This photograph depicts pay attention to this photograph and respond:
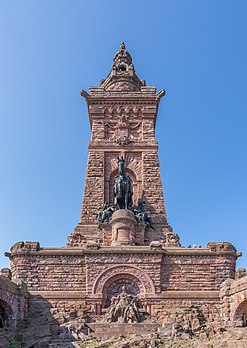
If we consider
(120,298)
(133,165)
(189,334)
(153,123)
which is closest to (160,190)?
(133,165)

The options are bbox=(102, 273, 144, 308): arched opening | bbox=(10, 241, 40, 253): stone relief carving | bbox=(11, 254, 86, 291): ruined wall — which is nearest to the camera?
bbox=(102, 273, 144, 308): arched opening

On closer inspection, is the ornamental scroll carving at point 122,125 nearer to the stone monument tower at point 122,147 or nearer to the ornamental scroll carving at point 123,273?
the stone monument tower at point 122,147

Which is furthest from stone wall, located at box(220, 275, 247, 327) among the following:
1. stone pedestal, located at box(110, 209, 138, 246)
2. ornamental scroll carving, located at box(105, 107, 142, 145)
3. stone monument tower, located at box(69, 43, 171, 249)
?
ornamental scroll carving, located at box(105, 107, 142, 145)

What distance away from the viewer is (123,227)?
94.4ft

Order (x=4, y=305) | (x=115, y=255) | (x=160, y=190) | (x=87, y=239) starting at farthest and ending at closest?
(x=160, y=190), (x=87, y=239), (x=115, y=255), (x=4, y=305)

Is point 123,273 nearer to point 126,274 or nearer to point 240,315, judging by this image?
point 126,274

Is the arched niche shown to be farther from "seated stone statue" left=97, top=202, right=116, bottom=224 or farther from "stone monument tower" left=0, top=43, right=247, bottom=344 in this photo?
"seated stone statue" left=97, top=202, right=116, bottom=224

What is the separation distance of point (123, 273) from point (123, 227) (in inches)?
137

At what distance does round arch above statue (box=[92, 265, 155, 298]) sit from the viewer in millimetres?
25781

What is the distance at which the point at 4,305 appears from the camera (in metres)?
23.4

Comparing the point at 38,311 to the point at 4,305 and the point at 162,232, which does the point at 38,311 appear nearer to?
the point at 4,305

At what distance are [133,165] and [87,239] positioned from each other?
22.3 feet

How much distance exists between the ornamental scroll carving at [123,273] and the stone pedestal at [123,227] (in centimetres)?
231

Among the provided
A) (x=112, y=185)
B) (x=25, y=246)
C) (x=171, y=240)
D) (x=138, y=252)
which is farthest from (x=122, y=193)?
(x=25, y=246)
